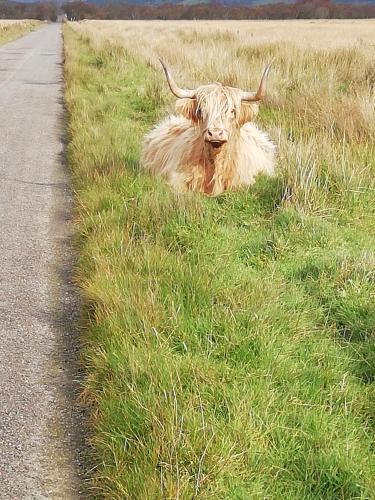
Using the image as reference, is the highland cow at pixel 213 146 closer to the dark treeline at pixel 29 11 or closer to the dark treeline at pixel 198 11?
the dark treeline at pixel 198 11

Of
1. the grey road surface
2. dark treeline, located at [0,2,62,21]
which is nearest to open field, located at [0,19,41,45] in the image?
the grey road surface

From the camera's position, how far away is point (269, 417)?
240 cm

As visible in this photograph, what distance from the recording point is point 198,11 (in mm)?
91000

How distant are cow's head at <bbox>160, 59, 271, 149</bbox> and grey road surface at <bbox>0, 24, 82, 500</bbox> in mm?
1456

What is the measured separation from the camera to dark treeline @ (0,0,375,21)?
79.4 metres

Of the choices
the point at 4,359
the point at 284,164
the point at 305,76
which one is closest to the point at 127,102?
the point at 305,76

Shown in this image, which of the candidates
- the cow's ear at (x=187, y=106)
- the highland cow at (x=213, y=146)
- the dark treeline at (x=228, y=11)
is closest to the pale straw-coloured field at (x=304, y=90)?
the highland cow at (x=213, y=146)

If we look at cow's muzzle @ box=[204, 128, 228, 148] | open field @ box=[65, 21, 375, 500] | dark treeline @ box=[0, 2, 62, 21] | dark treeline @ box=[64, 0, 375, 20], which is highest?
cow's muzzle @ box=[204, 128, 228, 148]

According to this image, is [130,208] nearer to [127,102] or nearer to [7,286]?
[7,286]

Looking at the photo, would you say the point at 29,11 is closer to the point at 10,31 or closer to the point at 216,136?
the point at 10,31

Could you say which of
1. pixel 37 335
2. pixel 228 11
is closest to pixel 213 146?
pixel 37 335

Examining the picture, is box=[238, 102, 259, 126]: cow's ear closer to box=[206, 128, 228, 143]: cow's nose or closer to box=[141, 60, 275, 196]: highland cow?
box=[141, 60, 275, 196]: highland cow

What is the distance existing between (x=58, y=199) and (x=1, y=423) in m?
3.43

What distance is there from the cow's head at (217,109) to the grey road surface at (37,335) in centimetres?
146
